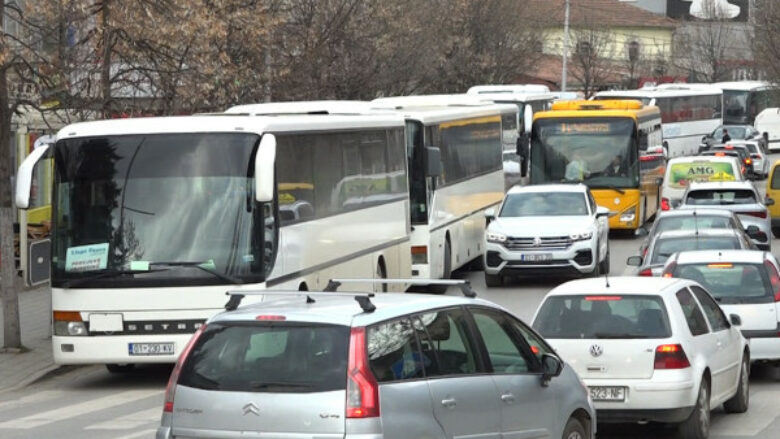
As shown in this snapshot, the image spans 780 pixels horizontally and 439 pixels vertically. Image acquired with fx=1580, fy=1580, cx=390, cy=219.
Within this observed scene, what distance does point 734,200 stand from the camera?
31.7m

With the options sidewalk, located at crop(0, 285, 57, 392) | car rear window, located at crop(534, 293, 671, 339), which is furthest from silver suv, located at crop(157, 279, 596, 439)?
sidewalk, located at crop(0, 285, 57, 392)

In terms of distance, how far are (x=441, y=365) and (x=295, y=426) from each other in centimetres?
111

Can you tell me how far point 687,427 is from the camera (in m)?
13.0

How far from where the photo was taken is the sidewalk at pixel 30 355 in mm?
18305

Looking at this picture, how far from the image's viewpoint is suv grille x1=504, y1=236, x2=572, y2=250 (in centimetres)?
2736

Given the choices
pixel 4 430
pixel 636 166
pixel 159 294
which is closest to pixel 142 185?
pixel 159 294

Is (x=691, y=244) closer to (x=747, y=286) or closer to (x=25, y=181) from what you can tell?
(x=747, y=286)

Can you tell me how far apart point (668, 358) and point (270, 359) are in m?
5.20

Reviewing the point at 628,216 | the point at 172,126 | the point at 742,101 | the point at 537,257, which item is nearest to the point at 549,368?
the point at 172,126

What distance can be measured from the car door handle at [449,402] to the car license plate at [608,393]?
4.11m

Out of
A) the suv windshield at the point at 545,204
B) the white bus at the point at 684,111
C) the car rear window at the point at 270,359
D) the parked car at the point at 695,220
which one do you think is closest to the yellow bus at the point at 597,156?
the suv windshield at the point at 545,204

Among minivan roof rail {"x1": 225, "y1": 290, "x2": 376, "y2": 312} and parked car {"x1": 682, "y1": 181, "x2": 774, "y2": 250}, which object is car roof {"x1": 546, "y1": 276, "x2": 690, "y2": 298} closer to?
minivan roof rail {"x1": 225, "y1": 290, "x2": 376, "y2": 312}

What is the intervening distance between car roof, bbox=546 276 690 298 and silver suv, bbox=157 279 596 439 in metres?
4.11

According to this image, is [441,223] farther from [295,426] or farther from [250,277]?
[295,426]
